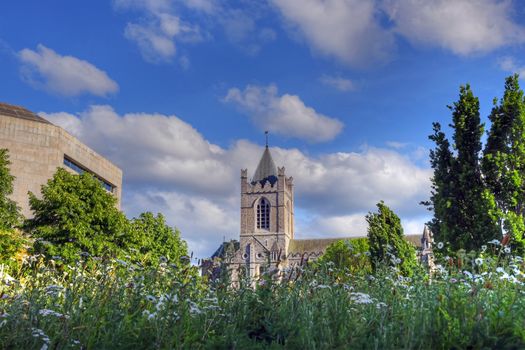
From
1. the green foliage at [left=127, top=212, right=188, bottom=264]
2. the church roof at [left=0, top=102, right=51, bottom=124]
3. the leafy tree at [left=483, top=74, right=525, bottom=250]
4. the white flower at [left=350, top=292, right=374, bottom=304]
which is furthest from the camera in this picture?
the church roof at [left=0, top=102, right=51, bottom=124]

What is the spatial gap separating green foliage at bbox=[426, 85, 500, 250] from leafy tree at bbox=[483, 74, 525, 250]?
0.47 m

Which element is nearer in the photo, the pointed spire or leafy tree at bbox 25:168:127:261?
leafy tree at bbox 25:168:127:261

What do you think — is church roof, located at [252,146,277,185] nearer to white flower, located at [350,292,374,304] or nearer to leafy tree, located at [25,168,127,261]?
leafy tree, located at [25,168,127,261]

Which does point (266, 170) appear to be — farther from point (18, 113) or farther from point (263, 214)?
point (18, 113)

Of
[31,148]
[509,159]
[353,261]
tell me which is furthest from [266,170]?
[353,261]

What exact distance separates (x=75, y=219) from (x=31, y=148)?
1881 cm

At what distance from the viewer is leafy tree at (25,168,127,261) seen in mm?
Answer: 25797

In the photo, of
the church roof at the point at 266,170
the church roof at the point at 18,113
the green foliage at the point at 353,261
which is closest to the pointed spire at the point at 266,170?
the church roof at the point at 266,170

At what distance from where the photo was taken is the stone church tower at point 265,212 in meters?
88.2

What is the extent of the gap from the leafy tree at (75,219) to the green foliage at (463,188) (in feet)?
48.3

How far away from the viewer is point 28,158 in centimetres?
4212

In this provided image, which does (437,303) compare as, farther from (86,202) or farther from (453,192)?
(86,202)

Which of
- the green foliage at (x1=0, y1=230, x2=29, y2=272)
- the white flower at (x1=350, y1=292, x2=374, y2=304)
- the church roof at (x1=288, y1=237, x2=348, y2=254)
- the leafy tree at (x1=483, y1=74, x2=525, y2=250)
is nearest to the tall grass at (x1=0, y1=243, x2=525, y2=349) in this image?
the white flower at (x1=350, y1=292, x2=374, y2=304)

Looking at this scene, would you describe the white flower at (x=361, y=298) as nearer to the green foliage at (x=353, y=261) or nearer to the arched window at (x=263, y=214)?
the green foliage at (x=353, y=261)
